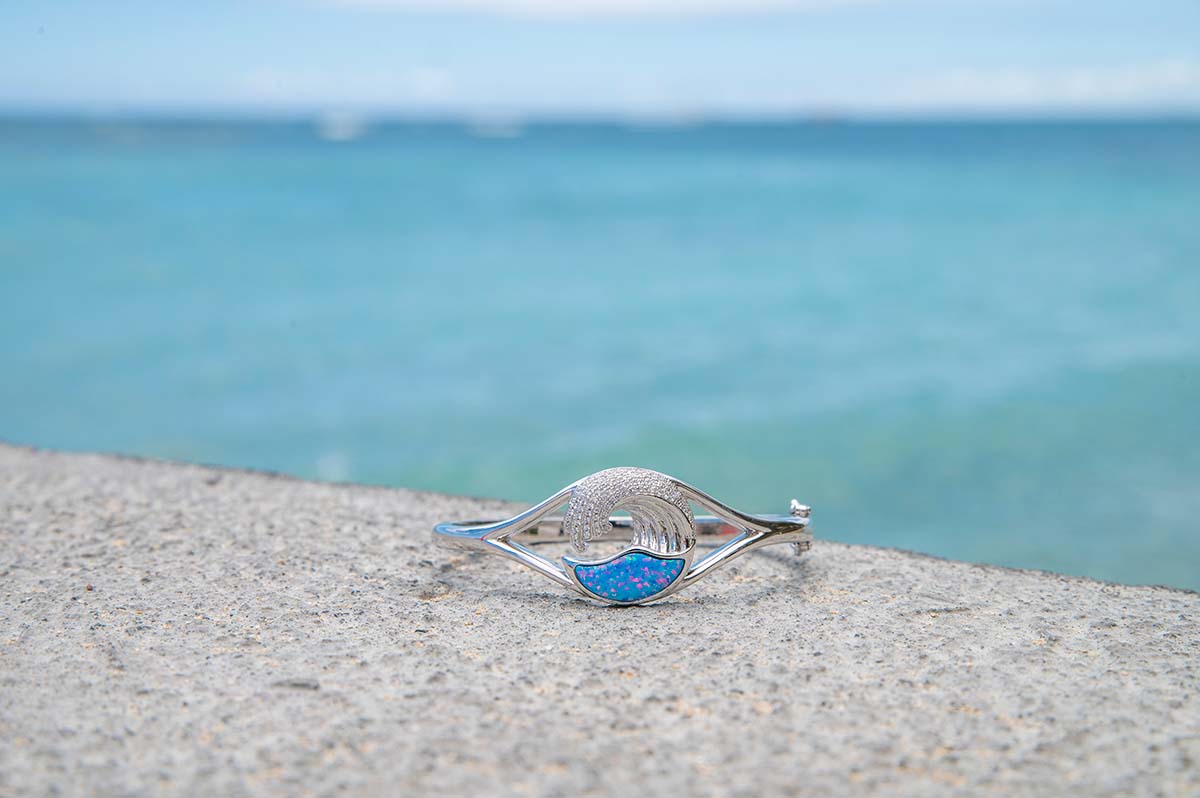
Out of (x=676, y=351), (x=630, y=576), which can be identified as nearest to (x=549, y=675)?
(x=630, y=576)

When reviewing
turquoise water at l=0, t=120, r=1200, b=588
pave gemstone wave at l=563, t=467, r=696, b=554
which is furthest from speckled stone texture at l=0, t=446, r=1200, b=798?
turquoise water at l=0, t=120, r=1200, b=588

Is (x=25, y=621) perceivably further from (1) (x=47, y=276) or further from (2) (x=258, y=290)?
(1) (x=47, y=276)

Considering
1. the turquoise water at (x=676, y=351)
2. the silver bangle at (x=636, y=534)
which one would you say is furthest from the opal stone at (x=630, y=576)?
the turquoise water at (x=676, y=351)

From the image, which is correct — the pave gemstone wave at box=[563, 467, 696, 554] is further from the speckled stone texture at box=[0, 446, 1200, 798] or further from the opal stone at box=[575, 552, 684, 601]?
the speckled stone texture at box=[0, 446, 1200, 798]

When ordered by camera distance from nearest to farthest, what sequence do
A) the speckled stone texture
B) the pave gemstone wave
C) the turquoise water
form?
the speckled stone texture < the pave gemstone wave < the turquoise water

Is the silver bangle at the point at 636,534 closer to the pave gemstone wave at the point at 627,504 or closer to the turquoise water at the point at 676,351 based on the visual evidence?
the pave gemstone wave at the point at 627,504

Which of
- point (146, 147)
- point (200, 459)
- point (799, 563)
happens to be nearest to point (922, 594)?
point (799, 563)

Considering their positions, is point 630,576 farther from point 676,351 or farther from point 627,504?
point 676,351
